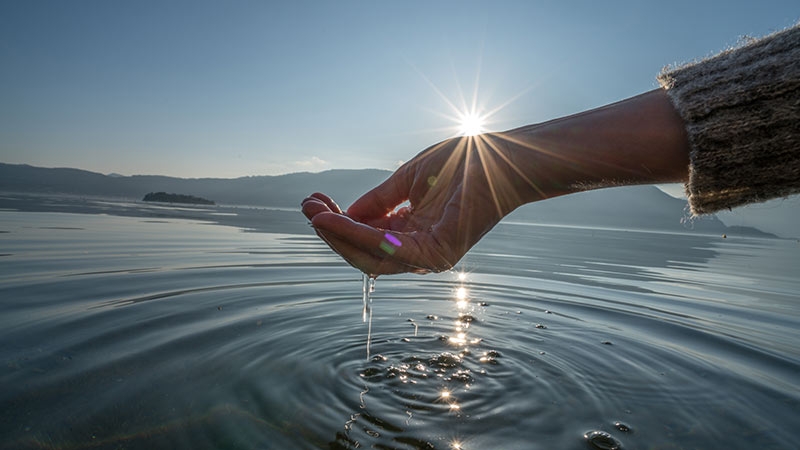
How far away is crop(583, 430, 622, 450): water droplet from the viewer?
1.92 meters

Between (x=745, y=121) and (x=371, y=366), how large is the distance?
102 inches

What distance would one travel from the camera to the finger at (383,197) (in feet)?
9.33

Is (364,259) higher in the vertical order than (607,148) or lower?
lower

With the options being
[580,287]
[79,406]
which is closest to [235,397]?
[79,406]

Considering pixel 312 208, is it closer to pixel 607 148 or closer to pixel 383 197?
pixel 383 197

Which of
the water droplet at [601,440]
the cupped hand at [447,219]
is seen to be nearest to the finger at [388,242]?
the cupped hand at [447,219]

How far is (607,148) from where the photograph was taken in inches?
76.4

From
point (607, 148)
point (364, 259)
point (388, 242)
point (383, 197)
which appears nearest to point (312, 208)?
point (364, 259)

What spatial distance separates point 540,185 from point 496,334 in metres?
2.09

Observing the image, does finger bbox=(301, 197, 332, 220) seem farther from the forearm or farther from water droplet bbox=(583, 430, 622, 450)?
water droplet bbox=(583, 430, 622, 450)

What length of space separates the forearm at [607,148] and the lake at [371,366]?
4.57 feet

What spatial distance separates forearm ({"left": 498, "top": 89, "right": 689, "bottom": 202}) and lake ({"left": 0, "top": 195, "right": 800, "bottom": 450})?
4.57ft

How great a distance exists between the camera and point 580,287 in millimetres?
6637

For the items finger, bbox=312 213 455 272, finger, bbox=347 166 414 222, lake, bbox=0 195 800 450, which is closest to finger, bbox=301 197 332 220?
finger, bbox=312 213 455 272
